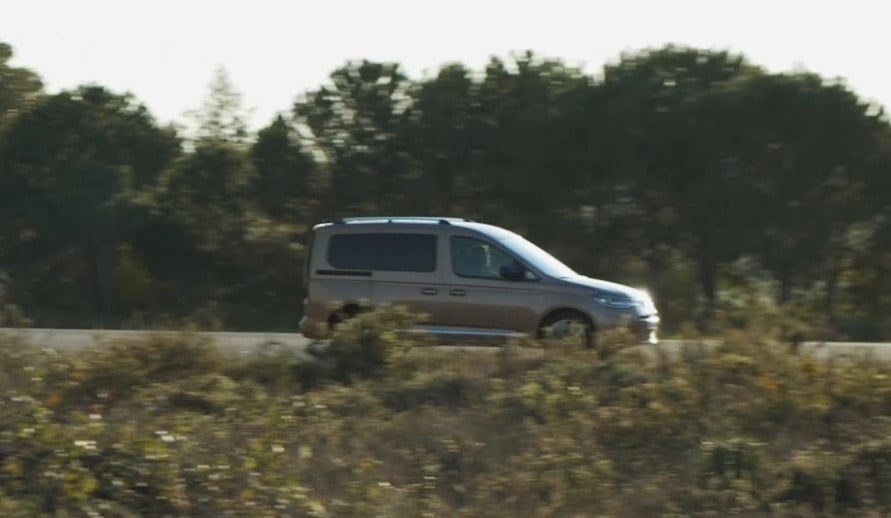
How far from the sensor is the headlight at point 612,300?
17.4 meters

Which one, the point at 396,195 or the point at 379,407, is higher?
the point at 396,195

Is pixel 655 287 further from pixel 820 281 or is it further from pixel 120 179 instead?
pixel 120 179

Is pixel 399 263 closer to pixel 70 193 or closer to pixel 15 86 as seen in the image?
pixel 70 193

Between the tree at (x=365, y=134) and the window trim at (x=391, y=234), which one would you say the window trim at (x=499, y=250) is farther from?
the tree at (x=365, y=134)

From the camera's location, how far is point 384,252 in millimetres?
18312

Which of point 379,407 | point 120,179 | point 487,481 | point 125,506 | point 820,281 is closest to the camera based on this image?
point 125,506

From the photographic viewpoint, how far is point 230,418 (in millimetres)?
12984

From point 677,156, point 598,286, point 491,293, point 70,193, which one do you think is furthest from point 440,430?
point 70,193

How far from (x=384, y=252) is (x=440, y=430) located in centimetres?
532

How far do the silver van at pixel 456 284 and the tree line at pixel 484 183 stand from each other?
1119cm

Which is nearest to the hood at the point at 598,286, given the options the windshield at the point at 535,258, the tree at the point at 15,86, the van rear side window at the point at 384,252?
the windshield at the point at 535,258

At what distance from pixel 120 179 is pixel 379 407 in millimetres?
23345

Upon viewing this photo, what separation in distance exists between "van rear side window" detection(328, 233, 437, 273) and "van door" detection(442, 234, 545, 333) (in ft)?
1.21

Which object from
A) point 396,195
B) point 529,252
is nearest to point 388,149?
point 396,195
